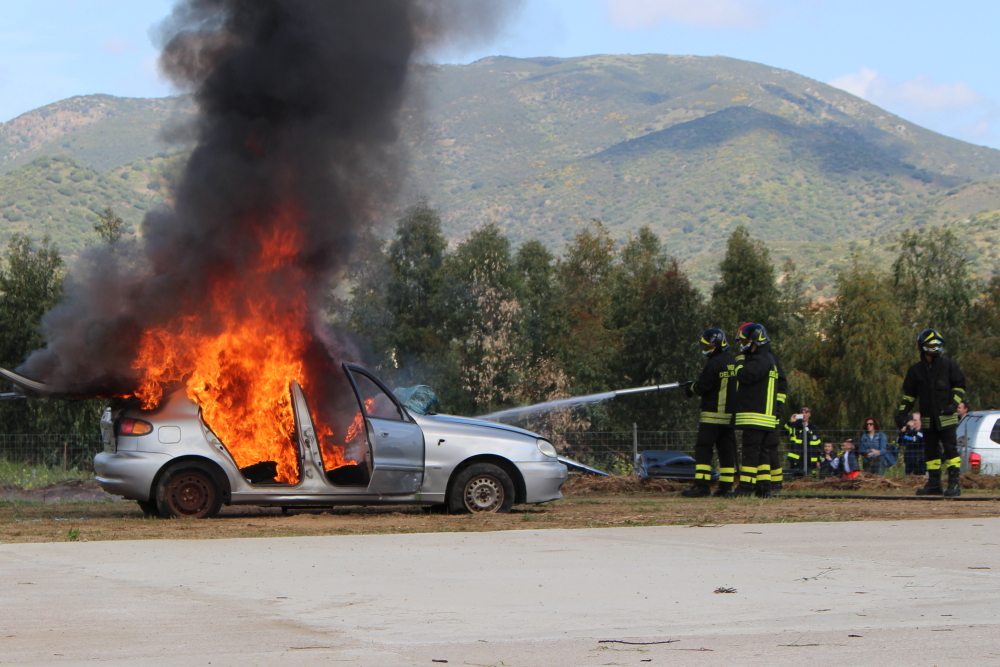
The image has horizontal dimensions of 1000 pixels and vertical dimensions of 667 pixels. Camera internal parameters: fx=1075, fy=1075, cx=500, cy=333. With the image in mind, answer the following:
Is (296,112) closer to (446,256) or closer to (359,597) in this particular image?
(359,597)

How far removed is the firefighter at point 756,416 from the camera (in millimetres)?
13430

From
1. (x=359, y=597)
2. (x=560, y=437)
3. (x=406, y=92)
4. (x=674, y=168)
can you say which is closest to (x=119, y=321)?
(x=406, y=92)

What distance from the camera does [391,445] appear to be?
1100cm

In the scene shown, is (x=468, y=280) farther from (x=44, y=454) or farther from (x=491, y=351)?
(x=44, y=454)

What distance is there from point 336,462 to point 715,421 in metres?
5.17

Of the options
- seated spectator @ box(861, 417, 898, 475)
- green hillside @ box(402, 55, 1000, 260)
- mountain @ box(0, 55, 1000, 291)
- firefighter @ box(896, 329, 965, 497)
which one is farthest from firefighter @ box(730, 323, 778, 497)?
green hillside @ box(402, 55, 1000, 260)

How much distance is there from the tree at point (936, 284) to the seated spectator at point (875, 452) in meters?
20.4

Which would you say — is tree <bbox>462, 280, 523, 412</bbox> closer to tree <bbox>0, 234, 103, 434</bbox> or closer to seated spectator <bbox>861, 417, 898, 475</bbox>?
tree <bbox>0, 234, 103, 434</bbox>

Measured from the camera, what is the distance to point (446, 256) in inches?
1984

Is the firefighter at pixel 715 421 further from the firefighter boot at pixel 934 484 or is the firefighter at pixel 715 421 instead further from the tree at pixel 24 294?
the tree at pixel 24 294

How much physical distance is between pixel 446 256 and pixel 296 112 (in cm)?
3750

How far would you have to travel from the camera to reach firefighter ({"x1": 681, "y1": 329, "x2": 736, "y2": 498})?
1374 centimetres

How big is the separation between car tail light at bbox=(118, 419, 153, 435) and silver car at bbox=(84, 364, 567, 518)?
1 centimetres

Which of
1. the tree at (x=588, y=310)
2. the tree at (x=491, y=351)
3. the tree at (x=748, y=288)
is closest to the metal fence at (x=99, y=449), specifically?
the tree at (x=748, y=288)
